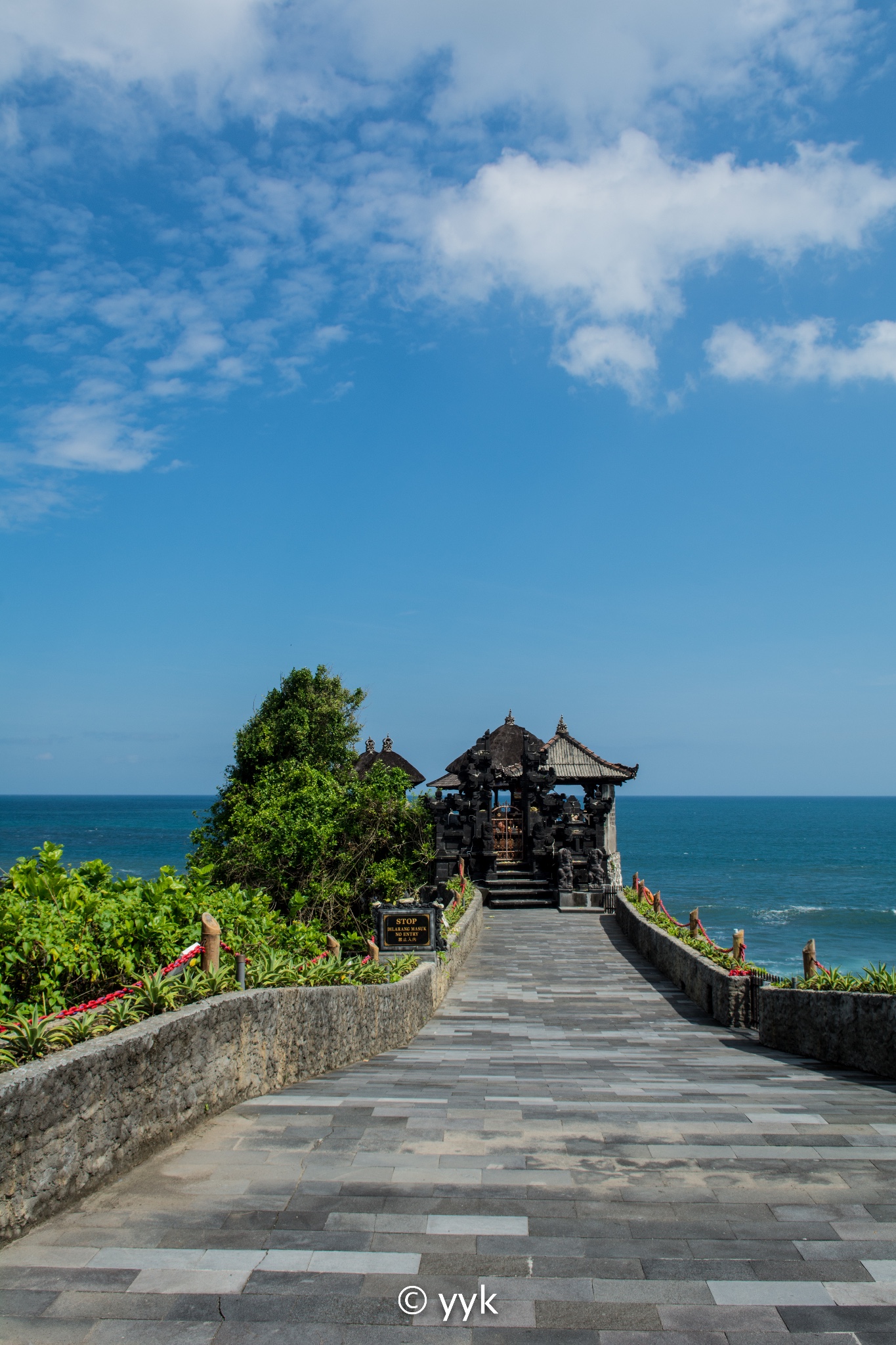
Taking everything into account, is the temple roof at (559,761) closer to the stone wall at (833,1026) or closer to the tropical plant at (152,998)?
the stone wall at (833,1026)

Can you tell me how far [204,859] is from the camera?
24.0 m

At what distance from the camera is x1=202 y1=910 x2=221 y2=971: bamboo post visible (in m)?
7.02

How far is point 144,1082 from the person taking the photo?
5.20 m

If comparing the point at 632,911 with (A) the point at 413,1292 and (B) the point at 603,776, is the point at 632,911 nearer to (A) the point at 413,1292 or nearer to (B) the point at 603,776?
(B) the point at 603,776

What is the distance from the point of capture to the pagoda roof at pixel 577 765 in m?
34.7

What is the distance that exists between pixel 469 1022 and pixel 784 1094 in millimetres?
5833

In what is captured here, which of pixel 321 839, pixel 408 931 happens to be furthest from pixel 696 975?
pixel 321 839

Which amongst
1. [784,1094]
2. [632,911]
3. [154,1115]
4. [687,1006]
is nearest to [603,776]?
[632,911]

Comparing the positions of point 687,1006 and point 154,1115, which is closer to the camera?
point 154,1115

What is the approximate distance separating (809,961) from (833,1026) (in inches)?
78.4

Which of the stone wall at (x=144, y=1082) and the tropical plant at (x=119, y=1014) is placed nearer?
the stone wall at (x=144, y=1082)

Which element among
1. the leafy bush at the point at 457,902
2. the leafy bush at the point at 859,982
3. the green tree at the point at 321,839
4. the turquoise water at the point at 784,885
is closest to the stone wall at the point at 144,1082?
the leafy bush at the point at 859,982

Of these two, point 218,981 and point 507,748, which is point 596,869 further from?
point 218,981

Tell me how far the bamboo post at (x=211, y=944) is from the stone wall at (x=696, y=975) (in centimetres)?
761
